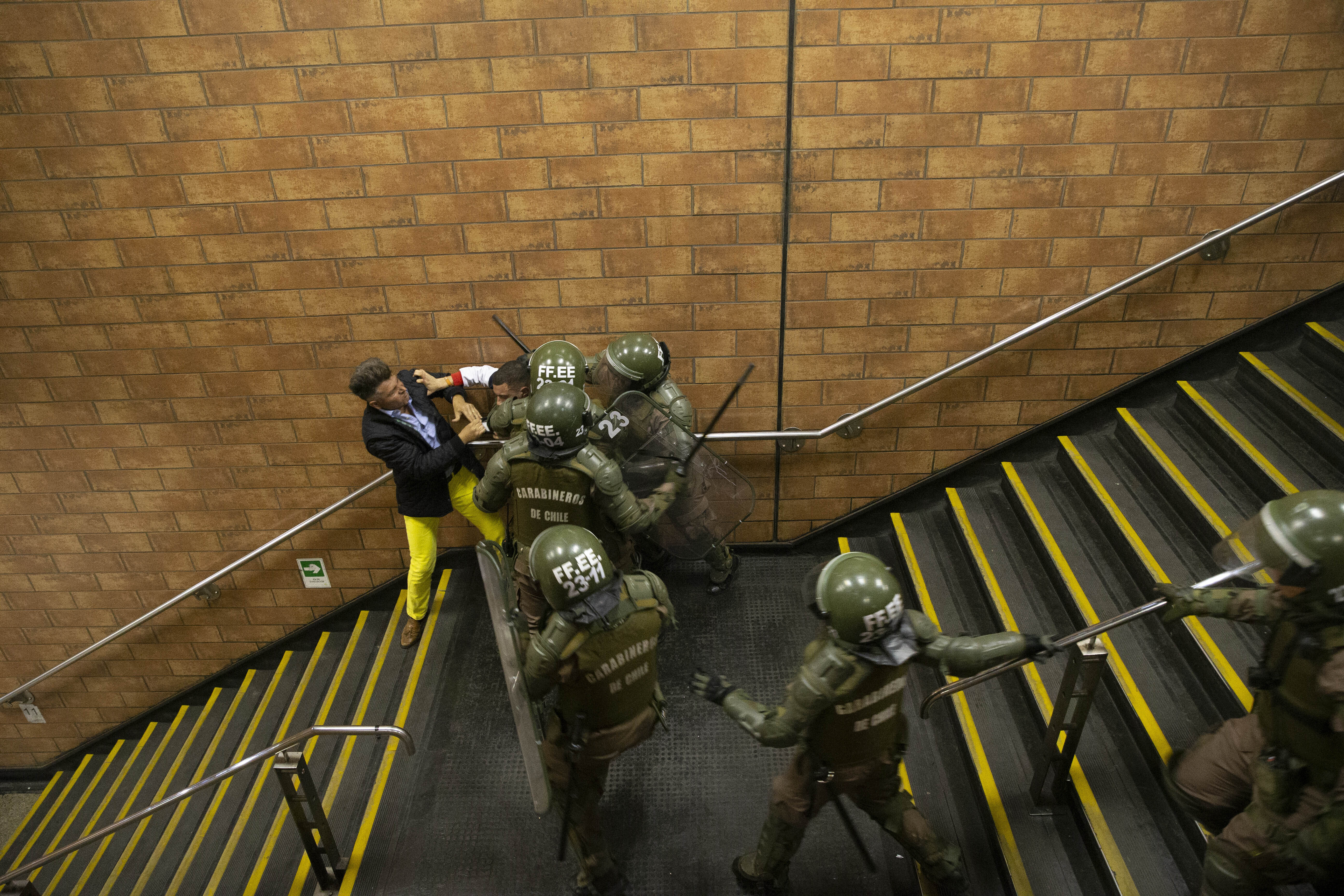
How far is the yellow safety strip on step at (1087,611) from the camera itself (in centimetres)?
316

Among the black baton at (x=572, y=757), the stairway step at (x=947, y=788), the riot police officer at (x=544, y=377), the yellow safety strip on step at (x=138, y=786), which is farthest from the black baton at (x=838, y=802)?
the yellow safety strip on step at (x=138, y=786)

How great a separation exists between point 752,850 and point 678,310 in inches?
109

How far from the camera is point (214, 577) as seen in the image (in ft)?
16.6

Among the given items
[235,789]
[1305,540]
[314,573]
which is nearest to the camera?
[1305,540]

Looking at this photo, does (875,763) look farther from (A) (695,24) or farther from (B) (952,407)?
(A) (695,24)

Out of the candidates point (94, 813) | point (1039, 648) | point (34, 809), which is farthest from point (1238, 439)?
point (34, 809)

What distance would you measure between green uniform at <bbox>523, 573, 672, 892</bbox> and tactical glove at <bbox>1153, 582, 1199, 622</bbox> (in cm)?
176

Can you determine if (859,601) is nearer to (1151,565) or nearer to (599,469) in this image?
(599,469)

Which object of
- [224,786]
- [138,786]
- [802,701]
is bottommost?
[138,786]

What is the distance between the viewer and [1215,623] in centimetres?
336

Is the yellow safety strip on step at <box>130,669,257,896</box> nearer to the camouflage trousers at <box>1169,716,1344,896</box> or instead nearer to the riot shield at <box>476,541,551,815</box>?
the riot shield at <box>476,541,551,815</box>

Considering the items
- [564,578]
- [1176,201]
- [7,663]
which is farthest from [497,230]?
[7,663]

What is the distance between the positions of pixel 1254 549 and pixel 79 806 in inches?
277

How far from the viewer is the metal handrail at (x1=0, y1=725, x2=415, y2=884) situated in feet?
9.84
